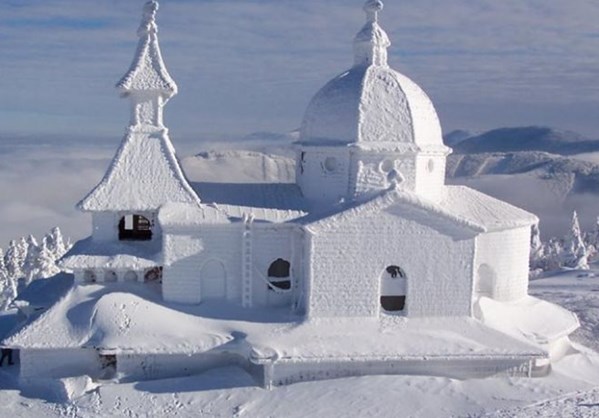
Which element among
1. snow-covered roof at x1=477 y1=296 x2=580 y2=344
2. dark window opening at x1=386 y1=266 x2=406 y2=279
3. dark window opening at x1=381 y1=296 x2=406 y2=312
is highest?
dark window opening at x1=386 y1=266 x2=406 y2=279

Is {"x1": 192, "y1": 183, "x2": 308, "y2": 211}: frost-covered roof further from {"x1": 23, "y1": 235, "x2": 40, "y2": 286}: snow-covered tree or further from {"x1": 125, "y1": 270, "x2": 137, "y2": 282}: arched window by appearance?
{"x1": 23, "y1": 235, "x2": 40, "y2": 286}: snow-covered tree

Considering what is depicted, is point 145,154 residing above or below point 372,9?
below

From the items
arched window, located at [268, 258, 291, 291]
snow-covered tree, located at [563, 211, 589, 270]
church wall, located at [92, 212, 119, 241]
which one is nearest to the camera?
arched window, located at [268, 258, 291, 291]

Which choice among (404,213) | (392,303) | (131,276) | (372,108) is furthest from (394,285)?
(131,276)

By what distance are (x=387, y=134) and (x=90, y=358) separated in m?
14.2

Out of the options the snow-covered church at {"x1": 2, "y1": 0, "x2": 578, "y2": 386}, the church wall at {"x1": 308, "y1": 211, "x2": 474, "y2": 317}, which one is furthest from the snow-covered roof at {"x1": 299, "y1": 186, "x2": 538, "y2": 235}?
the church wall at {"x1": 308, "y1": 211, "x2": 474, "y2": 317}

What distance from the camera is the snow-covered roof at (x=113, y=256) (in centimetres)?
2622

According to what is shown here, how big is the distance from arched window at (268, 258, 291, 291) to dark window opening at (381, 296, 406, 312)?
3797 mm

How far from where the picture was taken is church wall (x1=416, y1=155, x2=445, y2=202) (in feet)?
94.4

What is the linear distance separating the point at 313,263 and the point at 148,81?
32.9ft

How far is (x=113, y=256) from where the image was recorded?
26.7 metres

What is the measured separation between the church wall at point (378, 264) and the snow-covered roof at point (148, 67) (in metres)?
8.97

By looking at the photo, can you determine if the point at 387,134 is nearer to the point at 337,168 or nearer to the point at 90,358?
the point at 337,168

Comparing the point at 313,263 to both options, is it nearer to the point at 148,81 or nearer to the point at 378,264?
the point at 378,264
